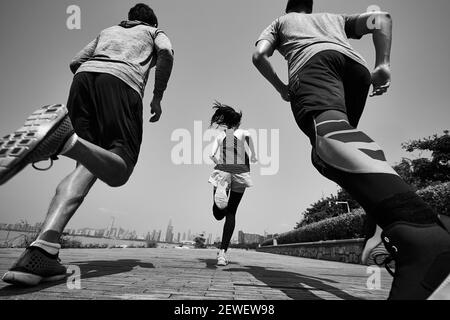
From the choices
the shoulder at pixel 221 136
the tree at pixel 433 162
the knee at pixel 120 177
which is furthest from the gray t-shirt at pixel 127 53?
the tree at pixel 433 162

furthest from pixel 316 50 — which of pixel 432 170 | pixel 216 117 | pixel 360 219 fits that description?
pixel 432 170

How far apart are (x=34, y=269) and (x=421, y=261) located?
6.15ft

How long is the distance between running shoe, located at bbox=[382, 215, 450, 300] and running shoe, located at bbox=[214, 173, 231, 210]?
3096mm

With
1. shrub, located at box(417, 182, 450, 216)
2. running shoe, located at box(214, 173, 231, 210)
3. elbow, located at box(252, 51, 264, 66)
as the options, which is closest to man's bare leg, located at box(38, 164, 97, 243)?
elbow, located at box(252, 51, 264, 66)

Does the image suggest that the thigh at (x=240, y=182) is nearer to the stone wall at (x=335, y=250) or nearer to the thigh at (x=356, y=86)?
the thigh at (x=356, y=86)

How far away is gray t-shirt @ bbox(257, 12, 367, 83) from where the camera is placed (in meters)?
1.63

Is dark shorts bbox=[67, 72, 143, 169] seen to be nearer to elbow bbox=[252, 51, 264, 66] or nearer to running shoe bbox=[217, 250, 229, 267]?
elbow bbox=[252, 51, 264, 66]

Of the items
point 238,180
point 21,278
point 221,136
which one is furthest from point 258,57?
point 221,136

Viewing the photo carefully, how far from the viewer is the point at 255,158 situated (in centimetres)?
475

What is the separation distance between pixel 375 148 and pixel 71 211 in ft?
6.28

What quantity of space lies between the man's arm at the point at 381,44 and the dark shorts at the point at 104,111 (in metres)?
1.92

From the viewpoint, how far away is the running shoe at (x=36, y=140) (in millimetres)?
1060

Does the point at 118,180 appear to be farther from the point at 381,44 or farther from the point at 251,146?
the point at 251,146

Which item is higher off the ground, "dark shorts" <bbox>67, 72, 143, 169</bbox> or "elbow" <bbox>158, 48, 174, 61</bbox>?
"elbow" <bbox>158, 48, 174, 61</bbox>
